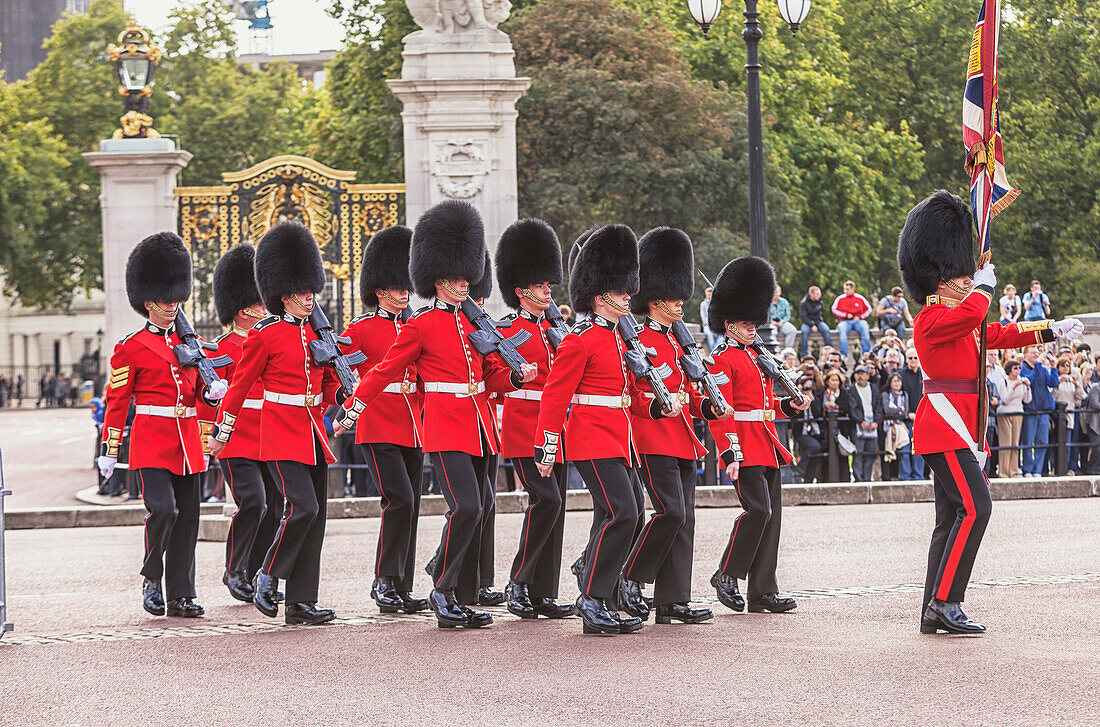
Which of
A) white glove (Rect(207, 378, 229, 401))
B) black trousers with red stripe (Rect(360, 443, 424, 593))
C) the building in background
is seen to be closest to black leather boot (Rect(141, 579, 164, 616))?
white glove (Rect(207, 378, 229, 401))

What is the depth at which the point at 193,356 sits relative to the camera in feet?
29.2

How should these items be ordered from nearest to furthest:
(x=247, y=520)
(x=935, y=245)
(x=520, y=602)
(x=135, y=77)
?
(x=935, y=245), (x=520, y=602), (x=247, y=520), (x=135, y=77)

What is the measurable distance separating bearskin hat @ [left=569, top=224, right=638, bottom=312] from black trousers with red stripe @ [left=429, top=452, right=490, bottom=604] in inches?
37.5

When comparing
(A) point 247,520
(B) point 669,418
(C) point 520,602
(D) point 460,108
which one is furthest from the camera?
(D) point 460,108

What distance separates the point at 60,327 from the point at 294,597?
2286 inches

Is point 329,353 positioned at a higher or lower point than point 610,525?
higher

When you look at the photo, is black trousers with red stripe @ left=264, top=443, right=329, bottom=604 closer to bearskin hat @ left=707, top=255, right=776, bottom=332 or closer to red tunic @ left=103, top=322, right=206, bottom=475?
red tunic @ left=103, top=322, right=206, bottom=475

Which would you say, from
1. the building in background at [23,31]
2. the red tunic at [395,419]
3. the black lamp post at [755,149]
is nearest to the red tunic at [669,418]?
the red tunic at [395,419]

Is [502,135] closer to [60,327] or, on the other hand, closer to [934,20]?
[934,20]

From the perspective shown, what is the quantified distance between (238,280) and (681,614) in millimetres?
3566

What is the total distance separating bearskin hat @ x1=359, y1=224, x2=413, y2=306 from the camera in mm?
9641

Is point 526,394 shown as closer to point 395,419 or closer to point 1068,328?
point 395,419

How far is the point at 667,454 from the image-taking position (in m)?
8.00

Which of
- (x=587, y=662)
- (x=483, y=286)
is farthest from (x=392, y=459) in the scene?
(x=587, y=662)
